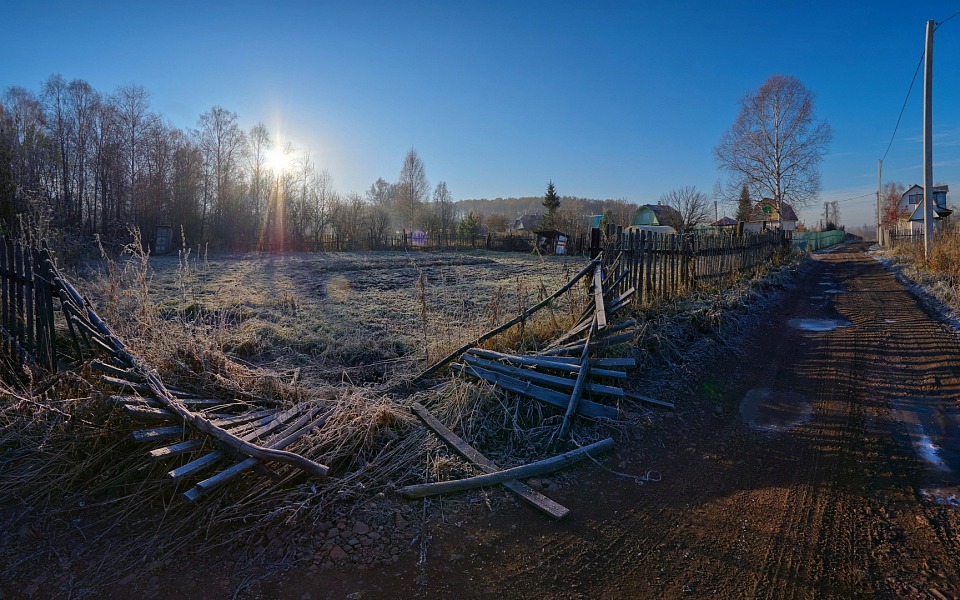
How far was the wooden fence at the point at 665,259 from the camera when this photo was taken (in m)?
7.31

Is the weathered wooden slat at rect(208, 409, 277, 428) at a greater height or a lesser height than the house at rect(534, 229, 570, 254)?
lesser

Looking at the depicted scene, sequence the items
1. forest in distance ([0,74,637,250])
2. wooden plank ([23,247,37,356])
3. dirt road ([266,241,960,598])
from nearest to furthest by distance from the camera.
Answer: dirt road ([266,241,960,598]) → wooden plank ([23,247,37,356]) → forest in distance ([0,74,637,250])

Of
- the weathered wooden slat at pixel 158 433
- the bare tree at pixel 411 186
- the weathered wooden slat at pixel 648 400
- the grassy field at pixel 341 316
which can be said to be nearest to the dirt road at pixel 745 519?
the weathered wooden slat at pixel 648 400

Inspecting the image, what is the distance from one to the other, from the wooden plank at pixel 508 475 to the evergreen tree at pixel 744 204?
3857cm

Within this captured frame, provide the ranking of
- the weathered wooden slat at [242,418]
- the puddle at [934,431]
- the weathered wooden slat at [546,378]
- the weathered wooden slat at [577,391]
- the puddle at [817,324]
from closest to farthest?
the puddle at [934,431]
the weathered wooden slat at [242,418]
the weathered wooden slat at [577,391]
the weathered wooden slat at [546,378]
the puddle at [817,324]

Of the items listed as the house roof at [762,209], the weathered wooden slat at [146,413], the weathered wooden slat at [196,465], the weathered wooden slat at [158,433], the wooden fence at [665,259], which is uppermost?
the house roof at [762,209]

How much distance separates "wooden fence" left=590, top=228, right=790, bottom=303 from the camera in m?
7.31

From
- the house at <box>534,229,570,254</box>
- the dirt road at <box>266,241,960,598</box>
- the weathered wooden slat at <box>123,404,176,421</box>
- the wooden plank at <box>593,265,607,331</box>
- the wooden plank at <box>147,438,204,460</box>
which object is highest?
the house at <box>534,229,570,254</box>

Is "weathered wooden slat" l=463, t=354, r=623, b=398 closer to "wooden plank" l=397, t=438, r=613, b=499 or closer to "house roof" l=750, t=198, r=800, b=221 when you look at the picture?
"wooden plank" l=397, t=438, r=613, b=499

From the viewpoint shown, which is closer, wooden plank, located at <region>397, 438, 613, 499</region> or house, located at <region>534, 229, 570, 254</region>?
wooden plank, located at <region>397, 438, 613, 499</region>

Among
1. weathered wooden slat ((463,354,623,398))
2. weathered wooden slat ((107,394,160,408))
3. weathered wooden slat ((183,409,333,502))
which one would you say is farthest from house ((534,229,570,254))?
weathered wooden slat ((107,394,160,408))

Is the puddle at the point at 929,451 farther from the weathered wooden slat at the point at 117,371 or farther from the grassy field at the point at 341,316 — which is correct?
the weathered wooden slat at the point at 117,371

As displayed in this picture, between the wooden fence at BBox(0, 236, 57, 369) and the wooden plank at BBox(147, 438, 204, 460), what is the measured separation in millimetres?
2556

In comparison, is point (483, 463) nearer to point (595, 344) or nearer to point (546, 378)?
point (546, 378)
